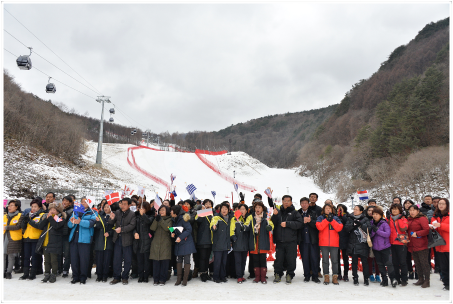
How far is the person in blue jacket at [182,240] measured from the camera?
646cm

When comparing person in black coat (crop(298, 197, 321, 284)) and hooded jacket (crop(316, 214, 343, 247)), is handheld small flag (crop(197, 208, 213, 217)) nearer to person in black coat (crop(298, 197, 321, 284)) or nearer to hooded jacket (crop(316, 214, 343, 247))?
person in black coat (crop(298, 197, 321, 284))

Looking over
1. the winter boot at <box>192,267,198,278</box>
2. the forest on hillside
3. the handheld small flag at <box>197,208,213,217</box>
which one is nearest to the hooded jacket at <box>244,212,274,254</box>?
the handheld small flag at <box>197,208,213,217</box>

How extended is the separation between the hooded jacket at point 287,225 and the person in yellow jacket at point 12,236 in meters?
6.07

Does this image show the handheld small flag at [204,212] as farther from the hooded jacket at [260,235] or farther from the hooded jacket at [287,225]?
the hooded jacket at [287,225]

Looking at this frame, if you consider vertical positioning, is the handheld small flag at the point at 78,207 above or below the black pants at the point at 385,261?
above

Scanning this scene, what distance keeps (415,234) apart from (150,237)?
5850 millimetres

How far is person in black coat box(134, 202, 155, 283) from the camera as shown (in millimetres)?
6625

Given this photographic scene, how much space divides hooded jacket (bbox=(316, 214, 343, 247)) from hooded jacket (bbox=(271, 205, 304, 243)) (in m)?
0.43

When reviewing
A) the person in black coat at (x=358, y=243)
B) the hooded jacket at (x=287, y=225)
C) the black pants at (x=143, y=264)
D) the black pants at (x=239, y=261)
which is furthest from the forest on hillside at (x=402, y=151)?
the black pants at (x=143, y=264)

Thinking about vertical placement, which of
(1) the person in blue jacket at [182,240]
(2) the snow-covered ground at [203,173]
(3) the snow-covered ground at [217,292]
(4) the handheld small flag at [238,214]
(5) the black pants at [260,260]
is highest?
(2) the snow-covered ground at [203,173]

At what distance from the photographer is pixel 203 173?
4450cm

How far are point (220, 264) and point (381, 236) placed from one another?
3.70 meters

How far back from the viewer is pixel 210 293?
583 cm

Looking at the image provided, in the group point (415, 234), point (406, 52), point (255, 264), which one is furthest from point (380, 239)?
point (406, 52)
